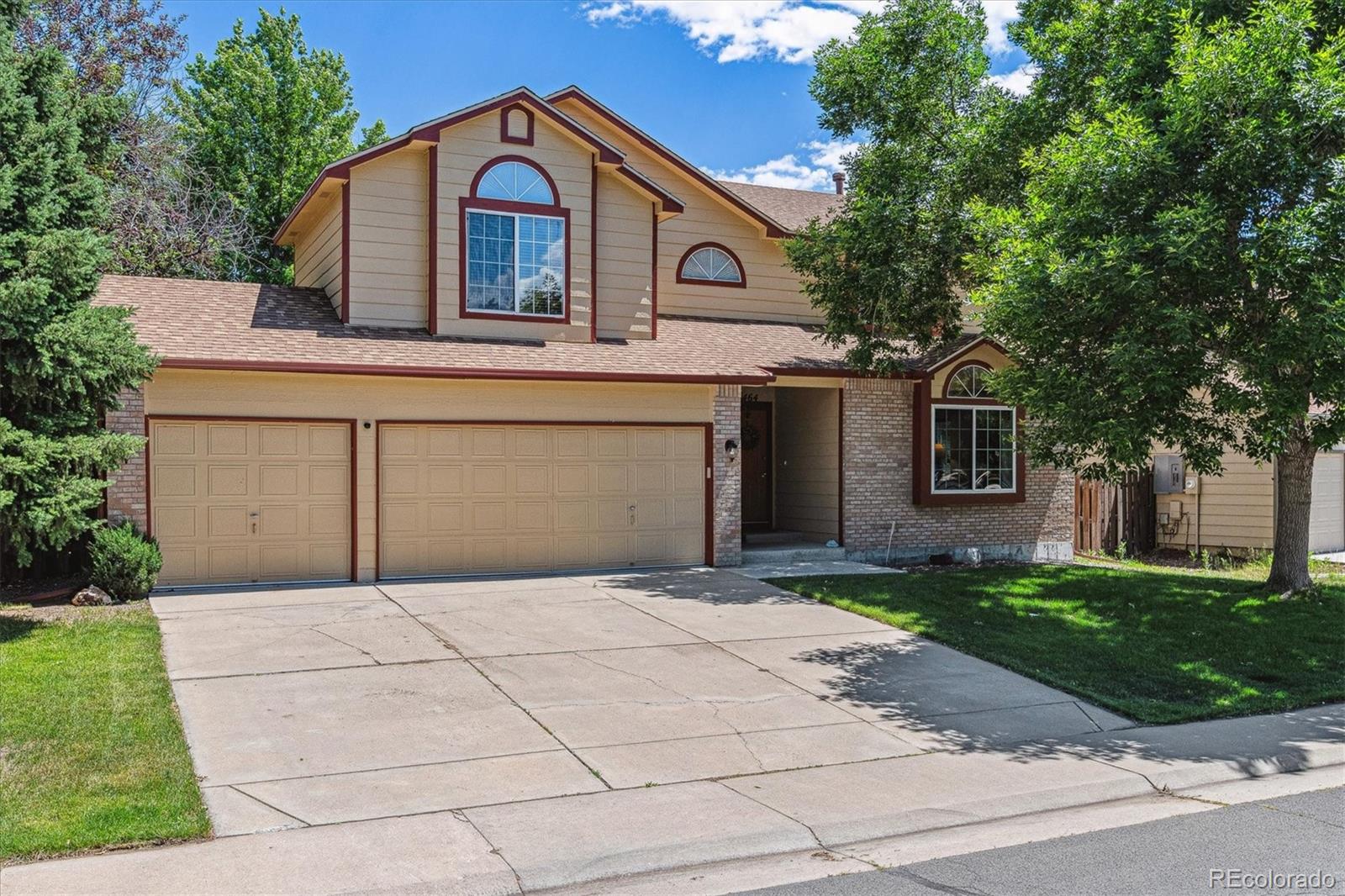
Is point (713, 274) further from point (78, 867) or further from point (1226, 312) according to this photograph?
point (78, 867)

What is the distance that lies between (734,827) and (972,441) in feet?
44.8

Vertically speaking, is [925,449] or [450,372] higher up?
[450,372]

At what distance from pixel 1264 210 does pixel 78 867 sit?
11350 millimetres

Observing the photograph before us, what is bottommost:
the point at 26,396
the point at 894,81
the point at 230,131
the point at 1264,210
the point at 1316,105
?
the point at 26,396

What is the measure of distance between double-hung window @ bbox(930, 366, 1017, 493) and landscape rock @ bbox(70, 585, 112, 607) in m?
12.6

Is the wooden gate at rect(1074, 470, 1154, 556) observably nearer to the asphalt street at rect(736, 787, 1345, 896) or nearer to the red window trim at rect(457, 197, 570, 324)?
the red window trim at rect(457, 197, 570, 324)

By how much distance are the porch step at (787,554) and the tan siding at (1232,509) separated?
815cm

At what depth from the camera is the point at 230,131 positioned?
30031 mm

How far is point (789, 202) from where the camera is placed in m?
23.4

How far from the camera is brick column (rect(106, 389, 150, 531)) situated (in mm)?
12922

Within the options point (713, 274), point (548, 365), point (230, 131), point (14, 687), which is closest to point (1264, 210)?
point (548, 365)

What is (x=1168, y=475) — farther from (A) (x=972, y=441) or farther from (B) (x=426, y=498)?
(B) (x=426, y=498)

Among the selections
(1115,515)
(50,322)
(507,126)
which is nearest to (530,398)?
(507,126)

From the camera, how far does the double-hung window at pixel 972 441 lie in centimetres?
1836
